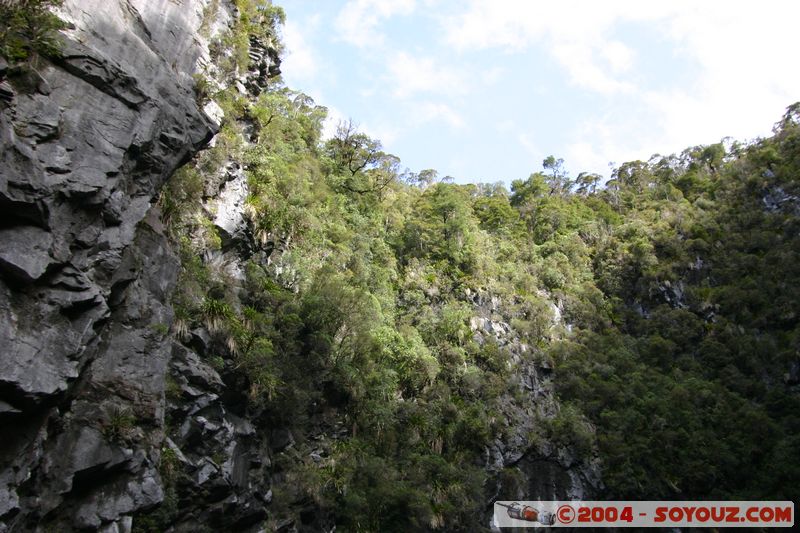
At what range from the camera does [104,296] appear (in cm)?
842

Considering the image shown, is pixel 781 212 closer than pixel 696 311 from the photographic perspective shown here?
No

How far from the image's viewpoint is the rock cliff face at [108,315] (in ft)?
22.7

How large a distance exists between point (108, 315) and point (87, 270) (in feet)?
2.43

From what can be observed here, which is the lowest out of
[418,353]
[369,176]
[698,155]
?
[418,353]

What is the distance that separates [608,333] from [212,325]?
2222 cm

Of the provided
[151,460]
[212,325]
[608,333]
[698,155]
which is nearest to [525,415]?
[608,333]

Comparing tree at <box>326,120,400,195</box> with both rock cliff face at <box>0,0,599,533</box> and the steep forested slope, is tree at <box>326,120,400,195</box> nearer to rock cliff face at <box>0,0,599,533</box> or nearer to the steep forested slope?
the steep forested slope

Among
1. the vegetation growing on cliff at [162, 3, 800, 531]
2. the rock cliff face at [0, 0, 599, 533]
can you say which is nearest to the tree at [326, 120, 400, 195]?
the vegetation growing on cliff at [162, 3, 800, 531]

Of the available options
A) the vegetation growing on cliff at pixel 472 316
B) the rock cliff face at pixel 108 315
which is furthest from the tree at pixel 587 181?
the rock cliff face at pixel 108 315

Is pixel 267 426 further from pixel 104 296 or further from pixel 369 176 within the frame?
pixel 369 176

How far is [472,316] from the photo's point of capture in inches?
979

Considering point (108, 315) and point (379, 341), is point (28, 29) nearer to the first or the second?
point (108, 315)

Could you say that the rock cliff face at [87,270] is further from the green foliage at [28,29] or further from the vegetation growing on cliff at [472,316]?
the vegetation growing on cliff at [472,316]

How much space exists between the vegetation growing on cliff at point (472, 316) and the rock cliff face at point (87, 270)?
106 inches
